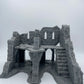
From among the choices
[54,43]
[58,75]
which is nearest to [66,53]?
[58,75]

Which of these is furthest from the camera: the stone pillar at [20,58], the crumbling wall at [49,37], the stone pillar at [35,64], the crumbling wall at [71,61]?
the crumbling wall at [49,37]

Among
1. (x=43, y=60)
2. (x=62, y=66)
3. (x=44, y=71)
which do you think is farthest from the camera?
(x=43, y=60)

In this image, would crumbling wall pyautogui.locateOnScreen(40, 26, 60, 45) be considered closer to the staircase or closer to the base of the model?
the base of the model

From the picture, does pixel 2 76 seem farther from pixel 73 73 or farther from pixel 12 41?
pixel 73 73

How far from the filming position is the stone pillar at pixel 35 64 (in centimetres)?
1323

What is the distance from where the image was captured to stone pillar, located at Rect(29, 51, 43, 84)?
13.2 m

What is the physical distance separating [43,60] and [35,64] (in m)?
3.41

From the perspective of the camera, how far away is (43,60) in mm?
16750

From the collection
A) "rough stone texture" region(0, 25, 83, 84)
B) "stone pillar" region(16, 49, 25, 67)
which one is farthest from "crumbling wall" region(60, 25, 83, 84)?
"stone pillar" region(16, 49, 25, 67)

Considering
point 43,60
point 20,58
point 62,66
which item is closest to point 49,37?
point 43,60

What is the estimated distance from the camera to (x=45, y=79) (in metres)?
14.0

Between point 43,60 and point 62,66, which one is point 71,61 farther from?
point 43,60

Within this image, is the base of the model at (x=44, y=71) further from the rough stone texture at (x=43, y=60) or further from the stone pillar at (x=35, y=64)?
the stone pillar at (x=35, y=64)

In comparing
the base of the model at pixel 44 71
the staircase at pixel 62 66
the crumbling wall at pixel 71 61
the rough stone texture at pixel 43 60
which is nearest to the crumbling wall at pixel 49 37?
the rough stone texture at pixel 43 60
